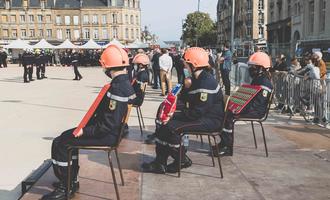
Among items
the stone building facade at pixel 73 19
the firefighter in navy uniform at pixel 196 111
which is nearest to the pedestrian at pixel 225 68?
the firefighter in navy uniform at pixel 196 111

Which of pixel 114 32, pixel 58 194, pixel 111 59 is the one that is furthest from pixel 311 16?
pixel 114 32

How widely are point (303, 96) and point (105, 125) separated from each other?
24.3 feet

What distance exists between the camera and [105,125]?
466 centimetres

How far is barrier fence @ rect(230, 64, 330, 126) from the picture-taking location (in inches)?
387

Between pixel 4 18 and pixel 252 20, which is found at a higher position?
pixel 4 18

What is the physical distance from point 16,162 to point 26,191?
6.09 ft

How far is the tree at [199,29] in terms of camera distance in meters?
116

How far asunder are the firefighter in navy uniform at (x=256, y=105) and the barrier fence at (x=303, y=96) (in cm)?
342

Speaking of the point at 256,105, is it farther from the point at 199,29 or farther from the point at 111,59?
the point at 199,29

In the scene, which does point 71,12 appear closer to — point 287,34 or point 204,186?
point 287,34

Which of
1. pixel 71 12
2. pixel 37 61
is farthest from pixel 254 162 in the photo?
pixel 71 12

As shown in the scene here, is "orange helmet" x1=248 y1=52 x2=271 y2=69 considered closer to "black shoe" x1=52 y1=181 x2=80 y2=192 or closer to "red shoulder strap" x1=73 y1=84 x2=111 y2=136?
"red shoulder strap" x1=73 y1=84 x2=111 y2=136

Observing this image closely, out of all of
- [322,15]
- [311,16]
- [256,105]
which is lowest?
[256,105]

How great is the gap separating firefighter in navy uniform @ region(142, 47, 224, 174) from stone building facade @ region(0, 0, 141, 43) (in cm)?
10270
